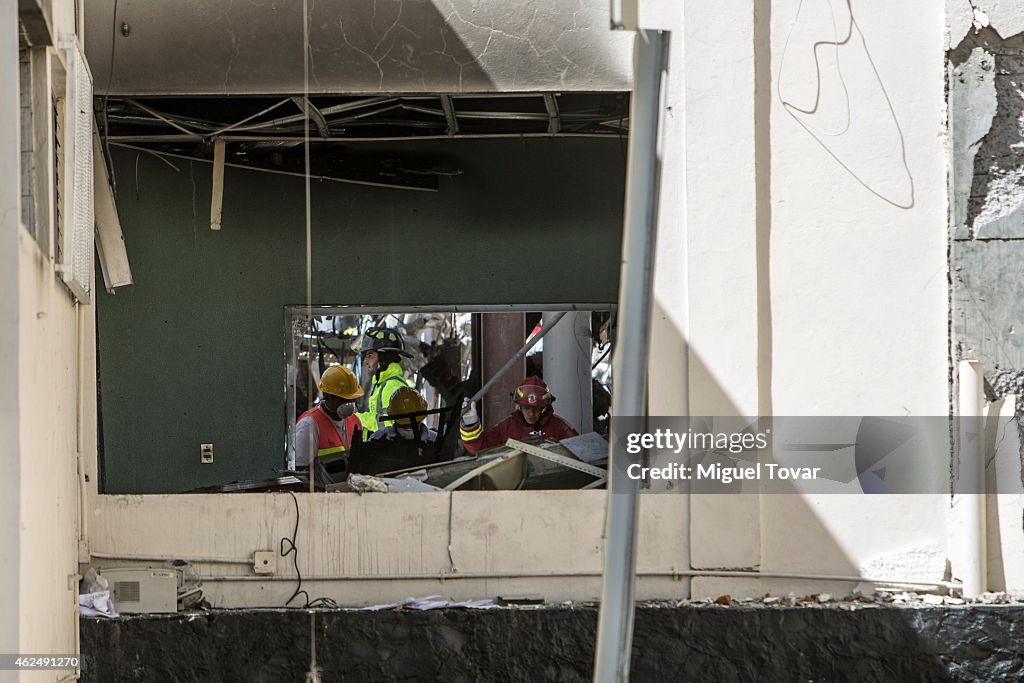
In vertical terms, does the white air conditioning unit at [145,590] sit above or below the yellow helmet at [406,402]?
below

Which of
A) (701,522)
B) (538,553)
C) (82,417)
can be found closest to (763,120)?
(701,522)

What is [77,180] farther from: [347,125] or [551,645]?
[347,125]

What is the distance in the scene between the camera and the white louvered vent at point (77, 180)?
5297 mm

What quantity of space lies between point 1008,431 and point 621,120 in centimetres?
323

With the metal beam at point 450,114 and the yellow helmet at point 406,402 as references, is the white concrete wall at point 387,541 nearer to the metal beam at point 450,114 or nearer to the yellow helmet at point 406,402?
the metal beam at point 450,114

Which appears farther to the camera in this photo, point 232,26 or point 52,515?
point 232,26

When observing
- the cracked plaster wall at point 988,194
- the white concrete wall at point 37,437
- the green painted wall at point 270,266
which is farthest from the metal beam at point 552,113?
the white concrete wall at point 37,437

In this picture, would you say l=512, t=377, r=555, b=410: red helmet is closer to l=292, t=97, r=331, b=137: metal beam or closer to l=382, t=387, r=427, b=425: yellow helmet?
l=382, t=387, r=427, b=425: yellow helmet

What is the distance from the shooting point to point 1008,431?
6582mm

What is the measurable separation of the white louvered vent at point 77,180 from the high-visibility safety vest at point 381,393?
21.9 ft

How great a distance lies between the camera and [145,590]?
260 inches

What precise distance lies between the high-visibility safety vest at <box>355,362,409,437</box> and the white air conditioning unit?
18.8 feet

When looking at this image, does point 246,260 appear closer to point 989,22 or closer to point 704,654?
point 704,654

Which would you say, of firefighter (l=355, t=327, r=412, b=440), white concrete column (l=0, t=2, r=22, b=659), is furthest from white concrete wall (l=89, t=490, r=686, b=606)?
firefighter (l=355, t=327, r=412, b=440)
